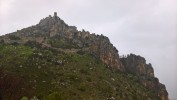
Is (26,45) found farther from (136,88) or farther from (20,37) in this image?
(136,88)

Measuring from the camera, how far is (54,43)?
15088 cm

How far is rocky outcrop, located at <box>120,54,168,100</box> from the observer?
516ft

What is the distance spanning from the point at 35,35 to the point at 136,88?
182 feet

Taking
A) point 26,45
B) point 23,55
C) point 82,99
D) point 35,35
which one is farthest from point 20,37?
point 82,99

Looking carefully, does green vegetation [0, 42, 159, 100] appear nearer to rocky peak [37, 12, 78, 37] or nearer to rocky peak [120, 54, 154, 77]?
rocky peak [120, 54, 154, 77]

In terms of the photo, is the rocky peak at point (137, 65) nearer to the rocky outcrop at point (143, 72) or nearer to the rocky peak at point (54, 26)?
the rocky outcrop at point (143, 72)

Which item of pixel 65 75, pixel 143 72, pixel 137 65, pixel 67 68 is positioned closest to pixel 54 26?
pixel 137 65

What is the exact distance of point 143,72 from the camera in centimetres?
17000

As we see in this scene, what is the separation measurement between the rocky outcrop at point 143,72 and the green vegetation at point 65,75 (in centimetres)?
1489

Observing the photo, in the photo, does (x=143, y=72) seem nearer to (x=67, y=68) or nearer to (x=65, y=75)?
(x=67, y=68)

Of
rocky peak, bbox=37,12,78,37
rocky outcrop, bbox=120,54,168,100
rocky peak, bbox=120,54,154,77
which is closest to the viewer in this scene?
rocky outcrop, bbox=120,54,168,100

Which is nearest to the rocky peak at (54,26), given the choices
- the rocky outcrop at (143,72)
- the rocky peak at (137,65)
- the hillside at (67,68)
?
the hillside at (67,68)

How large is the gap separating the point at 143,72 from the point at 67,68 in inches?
2426

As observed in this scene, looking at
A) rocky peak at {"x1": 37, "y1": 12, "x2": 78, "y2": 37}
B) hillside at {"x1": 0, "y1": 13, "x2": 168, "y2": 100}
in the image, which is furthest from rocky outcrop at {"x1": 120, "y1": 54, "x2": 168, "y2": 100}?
rocky peak at {"x1": 37, "y1": 12, "x2": 78, "y2": 37}
